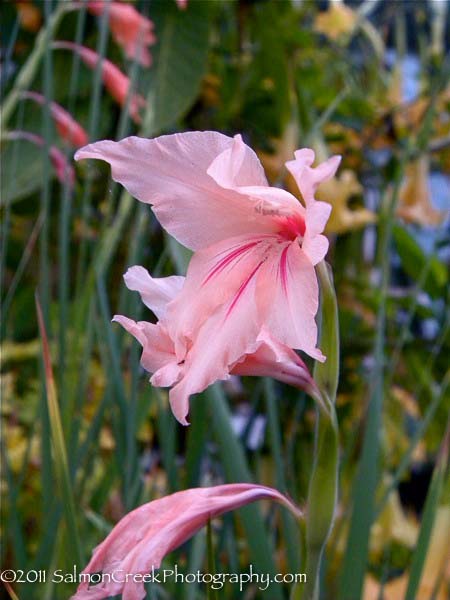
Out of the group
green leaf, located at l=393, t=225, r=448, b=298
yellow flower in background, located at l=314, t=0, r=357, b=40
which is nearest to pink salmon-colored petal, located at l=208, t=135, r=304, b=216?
green leaf, located at l=393, t=225, r=448, b=298

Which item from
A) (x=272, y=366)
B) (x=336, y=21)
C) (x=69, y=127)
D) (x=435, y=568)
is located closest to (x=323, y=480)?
(x=272, y=366)

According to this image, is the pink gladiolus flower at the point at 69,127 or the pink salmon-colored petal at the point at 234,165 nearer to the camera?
the pink salmon-colored petal at the point at 234,165

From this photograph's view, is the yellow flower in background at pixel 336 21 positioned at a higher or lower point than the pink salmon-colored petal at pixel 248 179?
higher

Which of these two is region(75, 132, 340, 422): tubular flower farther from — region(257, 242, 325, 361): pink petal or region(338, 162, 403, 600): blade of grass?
region(338, 162, 403, 600): blade of grass

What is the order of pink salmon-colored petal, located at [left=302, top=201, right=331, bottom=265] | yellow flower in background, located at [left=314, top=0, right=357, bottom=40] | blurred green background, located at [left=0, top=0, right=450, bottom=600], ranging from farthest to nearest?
1. yellow flower in background, located at [left=314, top=0, right=357, bottom=40]
2. blurred green background, located at [left=0, top=0, right=450, bottom=600]
3. pink salmon-colored petal, located at [left=302, top=201, right=331, bottom=265]

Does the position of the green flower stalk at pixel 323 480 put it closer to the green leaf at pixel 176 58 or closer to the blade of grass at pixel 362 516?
the blade of grass at pixel 362 516

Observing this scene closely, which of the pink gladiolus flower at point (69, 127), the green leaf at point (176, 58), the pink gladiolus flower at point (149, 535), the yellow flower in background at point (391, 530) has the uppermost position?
the green leaf at point (176, 58)

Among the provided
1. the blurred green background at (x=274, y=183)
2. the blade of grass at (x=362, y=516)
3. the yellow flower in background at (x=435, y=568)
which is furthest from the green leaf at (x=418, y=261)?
the blade of grass at (x=362, y=516)
